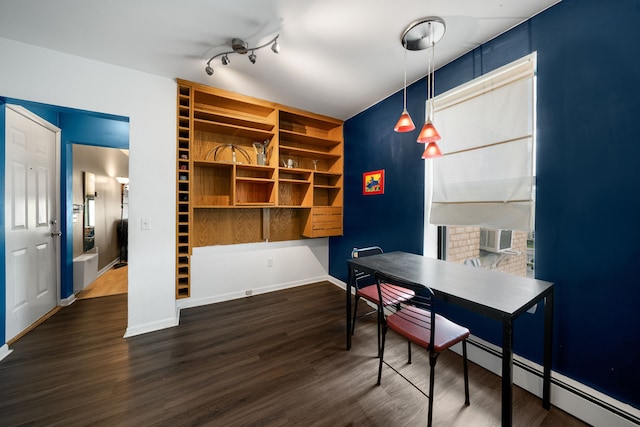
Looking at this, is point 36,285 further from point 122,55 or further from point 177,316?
point 122,55

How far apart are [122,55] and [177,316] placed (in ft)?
8.86

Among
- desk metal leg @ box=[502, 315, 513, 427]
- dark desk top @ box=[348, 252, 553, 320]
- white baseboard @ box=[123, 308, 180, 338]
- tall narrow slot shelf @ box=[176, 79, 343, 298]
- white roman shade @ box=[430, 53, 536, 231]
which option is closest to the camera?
desk metal leg @ box=[502, 315, 513, 427]

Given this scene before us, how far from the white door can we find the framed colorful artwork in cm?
362

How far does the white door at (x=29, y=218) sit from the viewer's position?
6.68ft

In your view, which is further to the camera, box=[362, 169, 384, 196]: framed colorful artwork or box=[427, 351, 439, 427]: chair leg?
box=[362, 169, 384, 196]: framed colorful artwork

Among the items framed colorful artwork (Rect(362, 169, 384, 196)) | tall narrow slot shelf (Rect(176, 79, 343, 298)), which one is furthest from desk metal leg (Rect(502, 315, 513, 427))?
tall narrow slot shelf (Rect(176, 79, 343, 298))

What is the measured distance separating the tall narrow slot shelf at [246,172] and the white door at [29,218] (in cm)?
132

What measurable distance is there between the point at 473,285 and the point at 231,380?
185cm

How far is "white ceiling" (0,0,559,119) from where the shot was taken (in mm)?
1532

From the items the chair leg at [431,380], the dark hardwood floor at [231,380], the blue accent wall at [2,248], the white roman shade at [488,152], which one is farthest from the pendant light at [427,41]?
the blue accent wall at [2,248]

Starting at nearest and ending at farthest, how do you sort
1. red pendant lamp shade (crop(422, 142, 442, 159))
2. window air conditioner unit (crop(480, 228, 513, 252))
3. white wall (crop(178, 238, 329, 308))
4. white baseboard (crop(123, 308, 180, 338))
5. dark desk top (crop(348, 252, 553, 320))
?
dark desk top (crop(348, 252, 553, 320)) < red pendant lamp shade (crop(422, 142, 442, 159)) < white baseboard (crop(123, 308, 180, 338)) < window air conditioner unit (crop(480, 228, 513, 252)) < white wall (crop(178, 238, 329, 308))

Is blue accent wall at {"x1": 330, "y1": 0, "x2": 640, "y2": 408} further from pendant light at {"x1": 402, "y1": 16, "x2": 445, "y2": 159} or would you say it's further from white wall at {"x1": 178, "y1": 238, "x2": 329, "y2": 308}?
white wall at {"x1": 178, "y1": 238, "x2": 329, "y2": 308}

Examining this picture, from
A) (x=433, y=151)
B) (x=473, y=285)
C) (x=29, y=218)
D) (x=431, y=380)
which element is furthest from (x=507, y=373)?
(x=29, y=218)

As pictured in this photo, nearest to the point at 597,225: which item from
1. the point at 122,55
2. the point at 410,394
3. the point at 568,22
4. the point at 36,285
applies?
the point at 568,22
